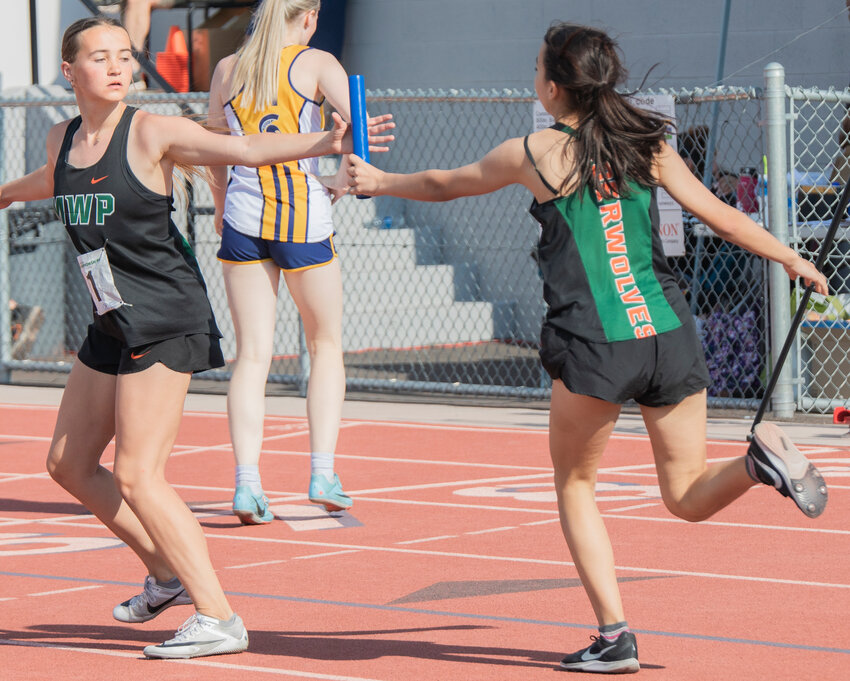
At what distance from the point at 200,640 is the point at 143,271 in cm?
117

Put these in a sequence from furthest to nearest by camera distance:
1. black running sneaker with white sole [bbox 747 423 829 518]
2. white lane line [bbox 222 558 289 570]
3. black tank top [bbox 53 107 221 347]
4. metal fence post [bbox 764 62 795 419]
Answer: metal fence post [bbox 764 62 795 419] → white lane line [bbox 222 558 289 570] → black tank top [bbox 53 107 221 347] → black running sneaker with white sole [bbox 747 423 829 518]

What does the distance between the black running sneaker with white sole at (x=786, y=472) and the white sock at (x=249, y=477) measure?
10.1ft

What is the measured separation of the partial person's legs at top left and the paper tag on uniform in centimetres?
222

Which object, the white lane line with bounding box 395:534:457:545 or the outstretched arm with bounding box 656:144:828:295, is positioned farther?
the white lane line with bounding box 395:534:457:545

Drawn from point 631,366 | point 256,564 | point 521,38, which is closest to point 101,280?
point 631,366

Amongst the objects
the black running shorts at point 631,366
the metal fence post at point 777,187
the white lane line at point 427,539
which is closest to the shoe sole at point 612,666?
the black running shorts at point 631,366

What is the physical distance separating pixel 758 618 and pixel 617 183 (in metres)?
1.65

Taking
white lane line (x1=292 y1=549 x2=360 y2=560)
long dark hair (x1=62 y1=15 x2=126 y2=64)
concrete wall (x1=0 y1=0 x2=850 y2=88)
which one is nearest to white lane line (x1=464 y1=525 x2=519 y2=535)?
white lane line (x1=292 y1=549 x2=360 y2=560)

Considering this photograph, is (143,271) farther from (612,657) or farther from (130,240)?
(612,657)

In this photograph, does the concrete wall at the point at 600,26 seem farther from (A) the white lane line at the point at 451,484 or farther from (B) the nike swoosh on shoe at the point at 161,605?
(B) the nike swoosh on shoe at the point at 161,605

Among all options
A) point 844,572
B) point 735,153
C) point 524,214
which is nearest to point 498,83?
point 524,214

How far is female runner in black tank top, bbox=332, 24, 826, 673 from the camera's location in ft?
14.6

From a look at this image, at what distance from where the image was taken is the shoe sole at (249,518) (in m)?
6.93

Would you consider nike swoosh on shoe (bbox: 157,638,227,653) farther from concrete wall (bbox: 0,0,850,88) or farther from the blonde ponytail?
concrete wall (bbox: 0,0,850,88)
